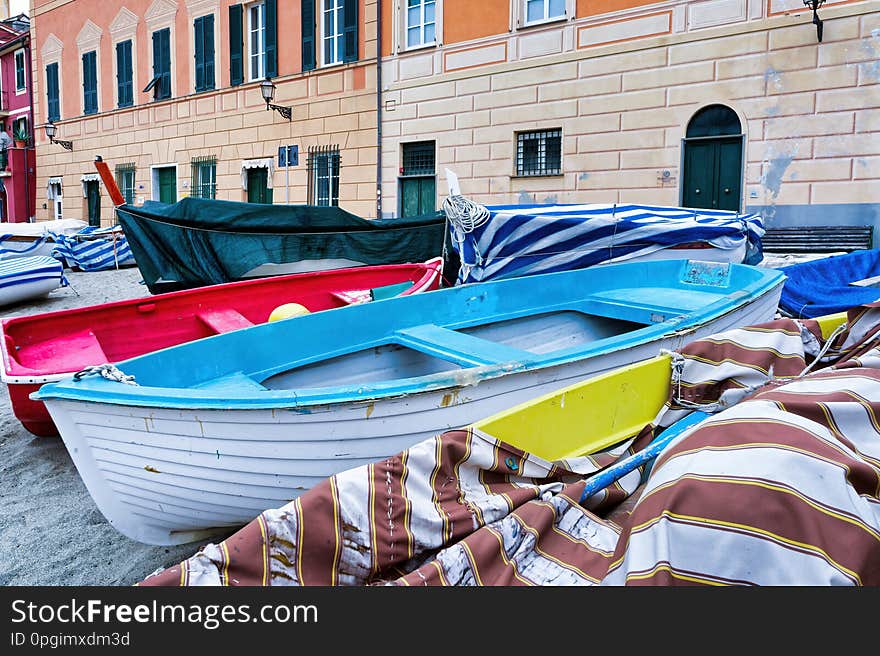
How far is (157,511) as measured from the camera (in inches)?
102

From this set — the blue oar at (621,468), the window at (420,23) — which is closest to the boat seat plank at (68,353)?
the blue oar at (621,468)

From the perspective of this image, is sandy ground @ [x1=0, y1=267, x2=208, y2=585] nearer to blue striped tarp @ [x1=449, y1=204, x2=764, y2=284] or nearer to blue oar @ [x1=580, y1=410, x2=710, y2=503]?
blue oar @ [x1=580, y1=410, x2=710, y2=503]

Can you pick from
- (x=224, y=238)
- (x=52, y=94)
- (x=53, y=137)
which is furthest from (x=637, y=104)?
(x=52, y=94)

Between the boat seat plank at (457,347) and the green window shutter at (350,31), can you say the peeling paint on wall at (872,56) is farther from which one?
the green window shutter at (350,31)

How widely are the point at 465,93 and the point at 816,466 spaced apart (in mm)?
11214

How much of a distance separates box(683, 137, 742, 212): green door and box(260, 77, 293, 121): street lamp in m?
8.06

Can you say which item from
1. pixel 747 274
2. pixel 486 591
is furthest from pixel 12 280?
pixel 486 591

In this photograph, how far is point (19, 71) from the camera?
900 inches

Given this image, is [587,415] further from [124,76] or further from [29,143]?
[29,143]

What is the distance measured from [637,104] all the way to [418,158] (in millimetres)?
4186

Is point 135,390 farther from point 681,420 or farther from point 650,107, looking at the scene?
point 650,107

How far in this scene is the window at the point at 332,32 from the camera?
13.4 m

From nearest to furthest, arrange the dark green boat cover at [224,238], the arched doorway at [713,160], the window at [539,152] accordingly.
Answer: the dark green boat cover at [224,238] < the arched doorway at [713,160] < the window at [539,152]

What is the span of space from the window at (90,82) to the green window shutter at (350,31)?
9.04m
